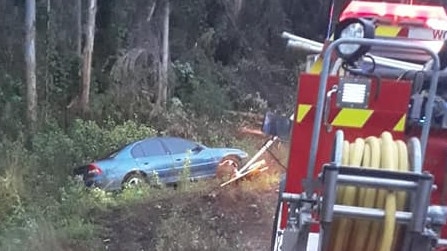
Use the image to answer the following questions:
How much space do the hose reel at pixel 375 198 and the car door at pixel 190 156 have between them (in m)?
10.7

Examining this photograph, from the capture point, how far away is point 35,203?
10.3 metres

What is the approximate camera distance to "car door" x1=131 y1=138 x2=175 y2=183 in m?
13.8

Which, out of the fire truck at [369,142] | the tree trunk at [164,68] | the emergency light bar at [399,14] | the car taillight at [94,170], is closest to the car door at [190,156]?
the car taillight at [94,170]

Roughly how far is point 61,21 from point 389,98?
17.7 metres

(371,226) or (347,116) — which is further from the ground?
(347,116)

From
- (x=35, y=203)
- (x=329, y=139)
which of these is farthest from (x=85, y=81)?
(x=329, y=139)

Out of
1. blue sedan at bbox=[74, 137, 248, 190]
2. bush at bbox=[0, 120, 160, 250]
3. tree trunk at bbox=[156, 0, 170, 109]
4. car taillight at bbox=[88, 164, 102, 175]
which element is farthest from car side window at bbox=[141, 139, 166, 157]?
tree trunk at bbox=[156, 0, 170, 109]

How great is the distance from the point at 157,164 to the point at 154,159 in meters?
0.18

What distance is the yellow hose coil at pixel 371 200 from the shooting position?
9.39 ft

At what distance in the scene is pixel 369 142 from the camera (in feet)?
10.1

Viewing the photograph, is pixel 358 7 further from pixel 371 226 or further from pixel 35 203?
pixel 35 203

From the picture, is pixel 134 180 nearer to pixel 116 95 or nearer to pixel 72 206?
pixel 72 206

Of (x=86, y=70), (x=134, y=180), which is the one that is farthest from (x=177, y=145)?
(x=86, y=70)

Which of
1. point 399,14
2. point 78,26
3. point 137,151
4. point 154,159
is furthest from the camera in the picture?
point 78,26
